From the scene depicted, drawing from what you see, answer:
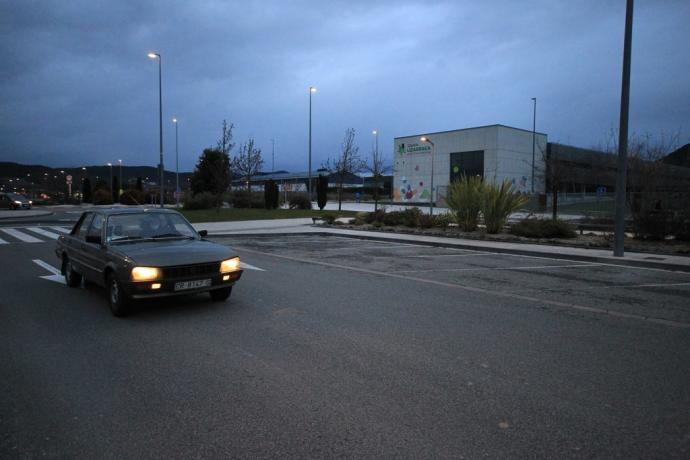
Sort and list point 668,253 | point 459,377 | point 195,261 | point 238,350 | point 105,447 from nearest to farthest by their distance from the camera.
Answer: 1. point 105,447
2. point 459,377
3. point 238,350
4. point 195,261
5. point 668,253

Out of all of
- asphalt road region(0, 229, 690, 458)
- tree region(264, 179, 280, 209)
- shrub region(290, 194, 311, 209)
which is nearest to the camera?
asphalt road region(0, 229, 690, 458)

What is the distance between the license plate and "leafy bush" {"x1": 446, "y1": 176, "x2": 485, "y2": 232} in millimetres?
14875

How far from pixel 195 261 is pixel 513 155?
51572mm

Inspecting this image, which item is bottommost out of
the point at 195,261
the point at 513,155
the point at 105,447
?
the point at 105,447

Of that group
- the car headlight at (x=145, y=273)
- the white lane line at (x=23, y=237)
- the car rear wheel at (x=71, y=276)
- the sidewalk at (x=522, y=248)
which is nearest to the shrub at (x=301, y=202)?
the sidewalk at (x=522, y=248)

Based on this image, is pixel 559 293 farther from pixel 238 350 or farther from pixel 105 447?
pixel 105 447

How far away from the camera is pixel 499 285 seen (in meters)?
9.07

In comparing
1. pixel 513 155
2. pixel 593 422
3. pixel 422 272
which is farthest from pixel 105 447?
pixel 513 155

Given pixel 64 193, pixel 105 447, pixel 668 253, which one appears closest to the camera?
pixel 105 447

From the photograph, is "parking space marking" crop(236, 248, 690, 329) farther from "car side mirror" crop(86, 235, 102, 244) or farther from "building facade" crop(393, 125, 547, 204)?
"building facade" crop(393, 125, 547, 204)

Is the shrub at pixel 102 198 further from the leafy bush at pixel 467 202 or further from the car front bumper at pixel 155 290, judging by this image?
the car front bumper at pixel 155 290

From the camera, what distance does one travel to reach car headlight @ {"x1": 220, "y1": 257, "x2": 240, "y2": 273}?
6.84 m

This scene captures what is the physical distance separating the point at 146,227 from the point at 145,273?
62.7 inches

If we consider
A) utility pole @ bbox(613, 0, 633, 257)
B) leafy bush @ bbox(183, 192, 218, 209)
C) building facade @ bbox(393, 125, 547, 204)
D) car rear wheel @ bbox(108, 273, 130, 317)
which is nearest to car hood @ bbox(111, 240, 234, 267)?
car rear wheel @ bbox(108, 273, 130, 317)
